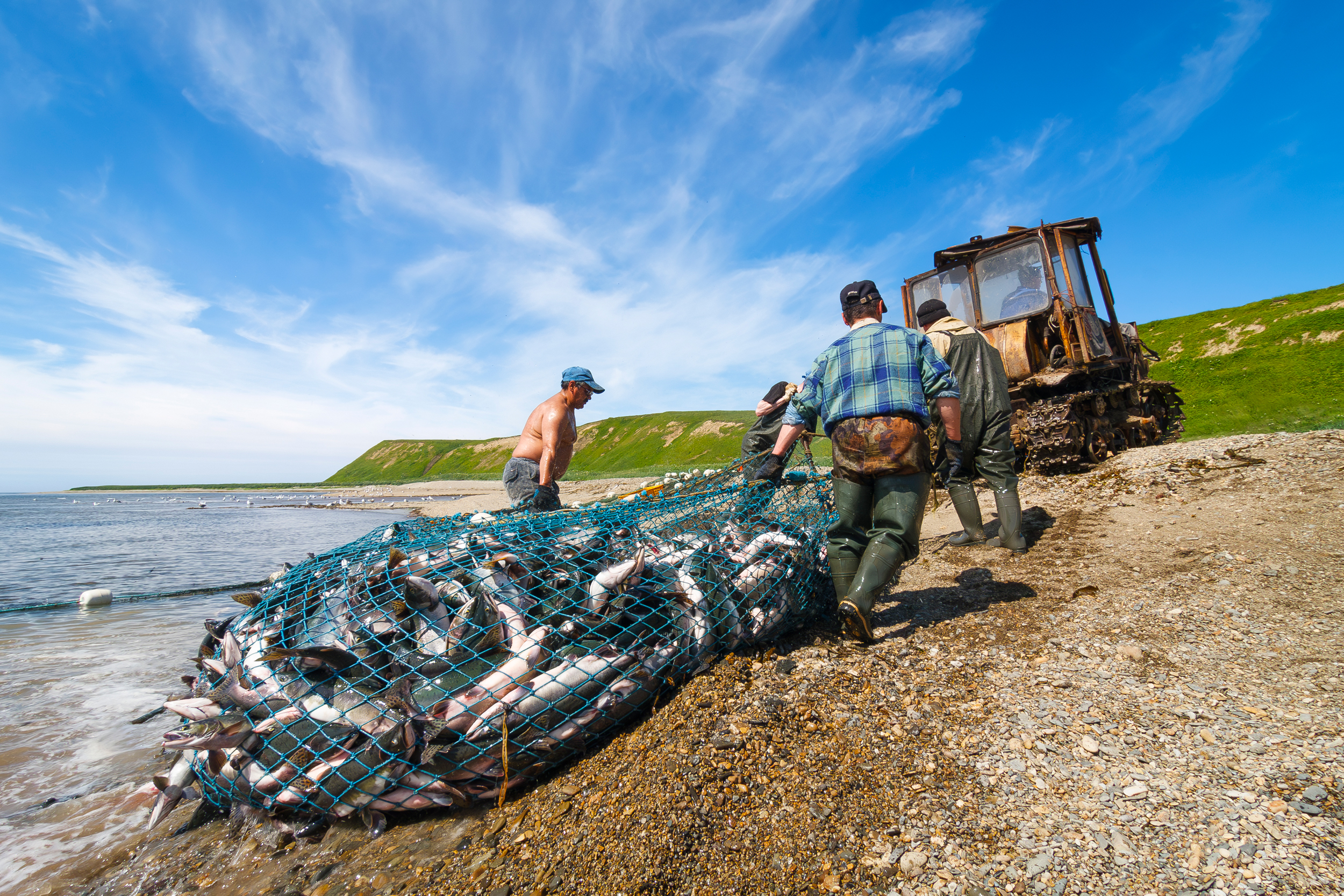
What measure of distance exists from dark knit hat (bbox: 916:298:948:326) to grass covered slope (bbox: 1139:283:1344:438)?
45.9ft

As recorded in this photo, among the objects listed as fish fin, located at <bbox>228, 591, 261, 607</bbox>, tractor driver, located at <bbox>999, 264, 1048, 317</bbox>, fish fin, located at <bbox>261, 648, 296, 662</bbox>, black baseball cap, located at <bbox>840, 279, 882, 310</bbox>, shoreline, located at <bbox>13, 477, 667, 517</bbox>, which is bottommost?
shoreline, located at <bbox>13, 477, 667, 517</bbox>

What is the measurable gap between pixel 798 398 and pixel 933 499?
5.69 metres

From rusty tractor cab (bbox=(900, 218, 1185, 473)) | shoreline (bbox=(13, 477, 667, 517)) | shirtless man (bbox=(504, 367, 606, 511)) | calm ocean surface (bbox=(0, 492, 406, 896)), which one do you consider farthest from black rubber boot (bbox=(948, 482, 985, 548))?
shoreline (bbox=(13, 477, 667, 517))

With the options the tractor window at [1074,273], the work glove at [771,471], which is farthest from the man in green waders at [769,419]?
the tractor window at [1074,273]

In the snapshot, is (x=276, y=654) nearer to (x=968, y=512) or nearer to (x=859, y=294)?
(x=859, y=294)

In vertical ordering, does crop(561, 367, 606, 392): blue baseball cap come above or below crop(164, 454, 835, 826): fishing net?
above

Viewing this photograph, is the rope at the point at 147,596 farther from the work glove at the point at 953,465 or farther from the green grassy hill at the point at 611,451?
the green grassy hill at the point at 611,451

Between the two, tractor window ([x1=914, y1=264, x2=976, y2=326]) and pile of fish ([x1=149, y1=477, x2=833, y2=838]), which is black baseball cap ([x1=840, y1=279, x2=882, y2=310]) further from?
tractor window ([x1=914, y1=264, x2=976, y2=326])

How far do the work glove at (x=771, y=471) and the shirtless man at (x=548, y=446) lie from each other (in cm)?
209

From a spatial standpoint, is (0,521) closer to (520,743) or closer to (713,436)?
(520,743)

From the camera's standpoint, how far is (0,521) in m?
31.6

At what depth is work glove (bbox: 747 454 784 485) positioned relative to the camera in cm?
406

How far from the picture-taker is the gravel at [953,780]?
1.77 m

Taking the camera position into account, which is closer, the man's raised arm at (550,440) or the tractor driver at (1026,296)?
the man's raised arm at (550,440)
